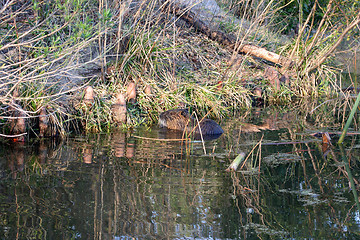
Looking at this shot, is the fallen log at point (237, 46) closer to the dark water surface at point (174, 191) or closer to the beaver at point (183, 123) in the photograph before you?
the beaver at point (183, 123)

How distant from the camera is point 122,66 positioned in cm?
743

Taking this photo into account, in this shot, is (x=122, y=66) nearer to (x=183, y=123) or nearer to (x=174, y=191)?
(x=183, y=123)

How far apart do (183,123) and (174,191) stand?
2938 mm

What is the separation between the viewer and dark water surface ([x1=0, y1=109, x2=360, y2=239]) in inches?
115

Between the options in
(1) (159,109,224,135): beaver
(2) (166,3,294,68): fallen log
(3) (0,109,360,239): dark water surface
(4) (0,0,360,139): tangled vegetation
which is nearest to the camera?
(3) (0,109,360,239): dark water surface

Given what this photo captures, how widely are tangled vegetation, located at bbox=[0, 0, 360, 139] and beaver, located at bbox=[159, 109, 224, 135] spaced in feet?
1.20

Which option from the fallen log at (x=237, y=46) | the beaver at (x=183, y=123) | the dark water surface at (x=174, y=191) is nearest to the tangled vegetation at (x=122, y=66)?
the fallen log at (x=237, y=46)

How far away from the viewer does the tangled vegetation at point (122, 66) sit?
541 cm

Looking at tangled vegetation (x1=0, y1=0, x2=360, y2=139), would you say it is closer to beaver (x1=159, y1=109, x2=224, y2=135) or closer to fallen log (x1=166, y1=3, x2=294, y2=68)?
fallen log (x1=166, y1=3, x2=294, y2=68)

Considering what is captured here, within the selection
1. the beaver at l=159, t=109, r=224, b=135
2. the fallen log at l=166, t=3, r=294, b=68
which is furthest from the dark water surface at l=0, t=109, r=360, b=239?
the fallen log at l=166, t=3, r=294, b=68

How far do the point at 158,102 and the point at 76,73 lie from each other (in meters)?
1.39

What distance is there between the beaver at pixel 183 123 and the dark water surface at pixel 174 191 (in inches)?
24.7

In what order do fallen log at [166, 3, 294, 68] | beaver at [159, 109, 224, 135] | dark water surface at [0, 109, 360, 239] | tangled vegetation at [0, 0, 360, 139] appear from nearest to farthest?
1. dark water surface at [0, 109, 360, 239]
2. tangled vegetation at [0, 0, 360, 139]
3. beaver at [159, 109, 224, 135]
4. fallen log at [166, 3, 294, 68]

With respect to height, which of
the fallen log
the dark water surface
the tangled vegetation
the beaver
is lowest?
the dark water surface
